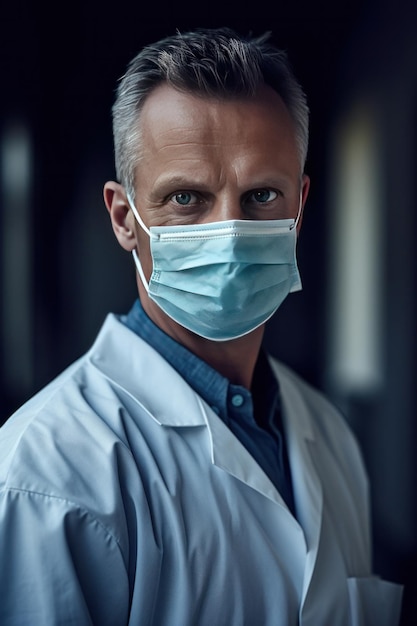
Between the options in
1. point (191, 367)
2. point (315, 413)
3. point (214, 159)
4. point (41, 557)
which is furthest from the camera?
point (315, 413)

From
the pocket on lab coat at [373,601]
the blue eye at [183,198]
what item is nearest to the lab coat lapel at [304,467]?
the pocket on lab coat at [373,601]

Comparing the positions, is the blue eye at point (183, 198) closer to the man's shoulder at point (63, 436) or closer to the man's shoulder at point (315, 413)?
the man's shoulder at point (63, 436)

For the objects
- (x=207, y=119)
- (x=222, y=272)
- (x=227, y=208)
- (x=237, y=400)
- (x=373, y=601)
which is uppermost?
(x=207, y=119)

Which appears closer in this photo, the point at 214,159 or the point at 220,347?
the point at 214,159

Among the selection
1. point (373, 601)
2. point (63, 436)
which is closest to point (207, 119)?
point (63, 436)

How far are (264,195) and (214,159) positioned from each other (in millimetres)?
107

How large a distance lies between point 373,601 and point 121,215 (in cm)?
86

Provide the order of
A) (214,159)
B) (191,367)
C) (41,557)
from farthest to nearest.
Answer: (191,367), (214,159), (41,557)

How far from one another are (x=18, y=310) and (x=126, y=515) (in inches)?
123

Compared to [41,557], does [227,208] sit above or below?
above

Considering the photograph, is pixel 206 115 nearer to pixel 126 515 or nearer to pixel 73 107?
pixel 126 515

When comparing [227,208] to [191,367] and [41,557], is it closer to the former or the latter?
[191,367]

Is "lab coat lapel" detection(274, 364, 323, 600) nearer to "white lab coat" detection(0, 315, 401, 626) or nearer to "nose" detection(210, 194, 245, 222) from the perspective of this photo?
"white lab coat" detection(0, 315, 401, 626)

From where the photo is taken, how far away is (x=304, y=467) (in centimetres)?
132
